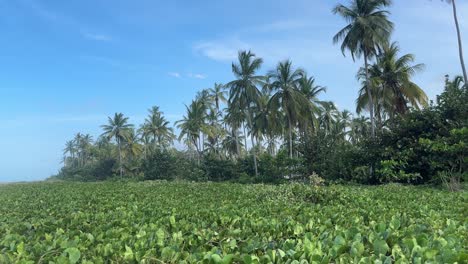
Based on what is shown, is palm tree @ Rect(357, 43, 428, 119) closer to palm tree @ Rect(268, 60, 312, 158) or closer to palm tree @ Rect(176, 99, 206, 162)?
palm tree @ Rect(268, 60, 312, 158)

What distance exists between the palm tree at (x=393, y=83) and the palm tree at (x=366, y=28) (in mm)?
1213

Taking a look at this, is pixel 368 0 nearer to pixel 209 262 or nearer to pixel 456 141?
pixel 456 141

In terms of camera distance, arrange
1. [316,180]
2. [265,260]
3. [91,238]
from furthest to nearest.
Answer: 1. [316,180]
2. [91,238]
3. [265,260]

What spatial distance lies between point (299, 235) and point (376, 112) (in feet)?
89.1

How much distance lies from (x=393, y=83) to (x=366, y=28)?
4.65m

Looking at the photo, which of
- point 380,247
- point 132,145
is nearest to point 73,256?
point 380,247

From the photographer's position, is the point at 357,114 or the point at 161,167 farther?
the point at 161,167

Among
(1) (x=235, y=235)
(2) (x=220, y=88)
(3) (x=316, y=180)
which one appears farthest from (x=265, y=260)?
(2) (x=220, y=88)

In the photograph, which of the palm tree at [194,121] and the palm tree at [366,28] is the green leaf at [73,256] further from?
the palm tree at [194,121]

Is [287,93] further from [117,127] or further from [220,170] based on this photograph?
→ [117,127]

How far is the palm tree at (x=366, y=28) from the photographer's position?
866 inches

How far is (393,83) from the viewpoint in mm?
24250

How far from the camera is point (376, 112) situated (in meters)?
27.8

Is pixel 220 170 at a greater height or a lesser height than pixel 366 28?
lesser
